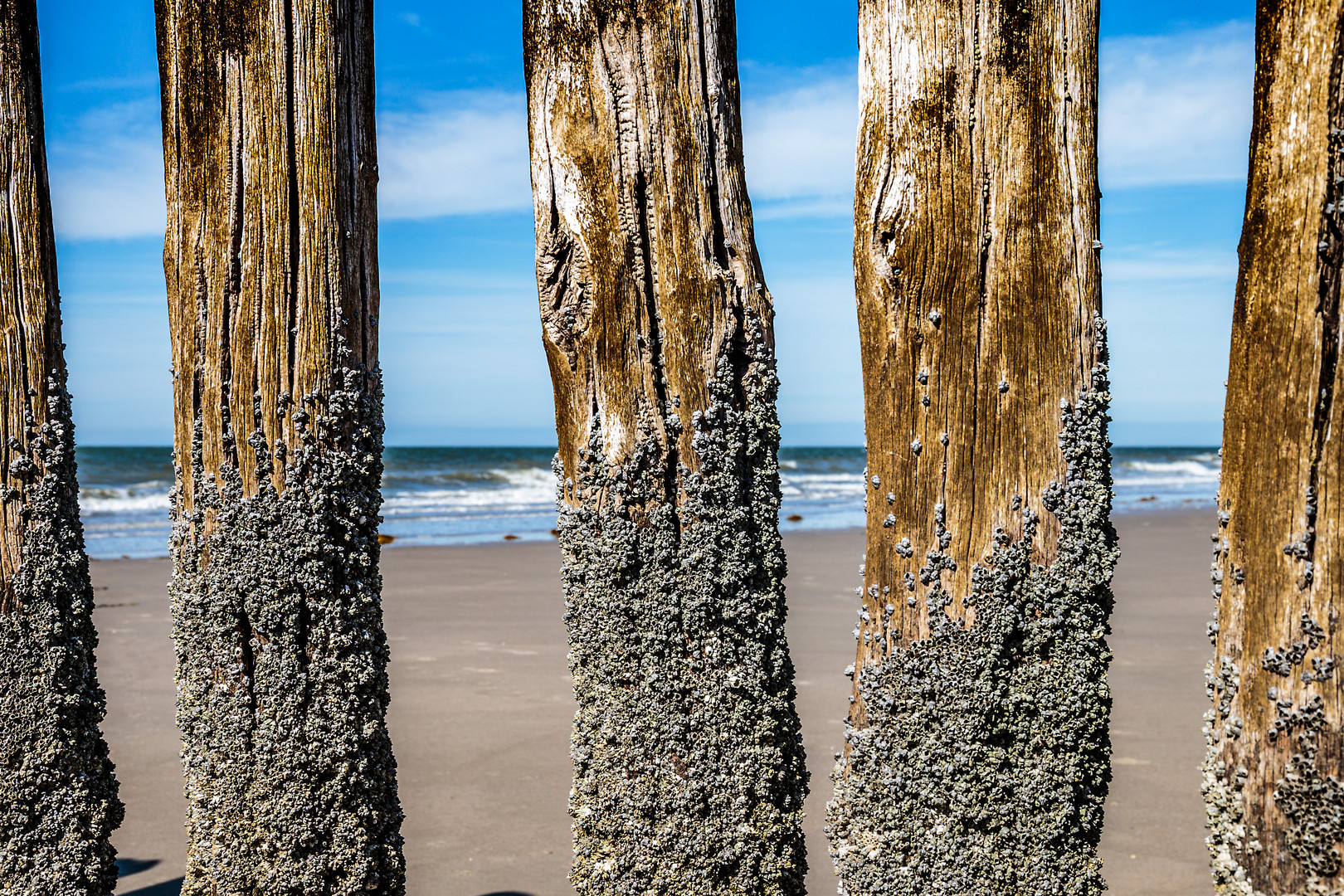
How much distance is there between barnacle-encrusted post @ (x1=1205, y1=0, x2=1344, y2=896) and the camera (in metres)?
2.11

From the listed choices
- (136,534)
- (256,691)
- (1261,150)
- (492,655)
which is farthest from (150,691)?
(136,534)

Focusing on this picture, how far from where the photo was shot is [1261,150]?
2.20m

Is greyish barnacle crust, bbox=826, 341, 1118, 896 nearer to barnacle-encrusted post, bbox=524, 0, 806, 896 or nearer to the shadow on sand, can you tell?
barnacle-encrusted post, bbox=524, 0, 806, 896

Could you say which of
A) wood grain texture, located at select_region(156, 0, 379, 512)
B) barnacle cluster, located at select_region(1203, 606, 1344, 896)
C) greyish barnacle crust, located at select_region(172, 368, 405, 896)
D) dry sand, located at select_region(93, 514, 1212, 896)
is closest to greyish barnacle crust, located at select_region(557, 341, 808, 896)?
greyish barnacle crust, located at select_region(172, 368, 405, 896)

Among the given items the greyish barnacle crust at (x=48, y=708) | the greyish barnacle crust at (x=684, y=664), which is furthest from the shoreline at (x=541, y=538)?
the greyish barnacle crust at (x=684, y=664)

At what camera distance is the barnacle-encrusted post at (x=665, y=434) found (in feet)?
8.38

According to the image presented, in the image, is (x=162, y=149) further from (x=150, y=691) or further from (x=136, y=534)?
(x=136, y=534)

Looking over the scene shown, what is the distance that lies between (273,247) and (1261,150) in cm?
239

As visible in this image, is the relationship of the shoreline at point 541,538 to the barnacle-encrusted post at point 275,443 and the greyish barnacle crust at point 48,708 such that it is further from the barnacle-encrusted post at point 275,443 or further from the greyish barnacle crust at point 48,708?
the barnacle-encrusted post at point 275,443

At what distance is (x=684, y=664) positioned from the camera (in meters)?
2.60

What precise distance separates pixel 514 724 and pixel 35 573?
11.4 ft

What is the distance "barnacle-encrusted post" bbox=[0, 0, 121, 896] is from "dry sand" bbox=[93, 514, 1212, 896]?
109 cm

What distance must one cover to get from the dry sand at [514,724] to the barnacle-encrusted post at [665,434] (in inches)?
62.8

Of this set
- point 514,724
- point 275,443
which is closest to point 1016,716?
point 275,443
